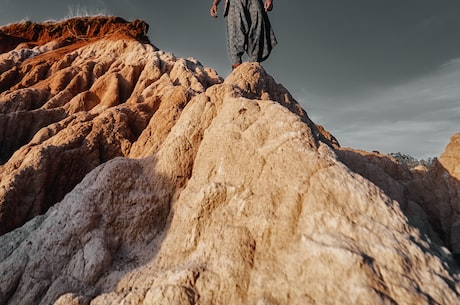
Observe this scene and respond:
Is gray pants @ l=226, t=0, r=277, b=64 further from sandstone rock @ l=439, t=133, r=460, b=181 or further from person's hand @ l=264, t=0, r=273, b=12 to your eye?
sandstone rock @ l=439, t=133, r=460, b=181

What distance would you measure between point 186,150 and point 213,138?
40 cm

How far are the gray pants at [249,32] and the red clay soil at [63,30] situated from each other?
53.6 ft

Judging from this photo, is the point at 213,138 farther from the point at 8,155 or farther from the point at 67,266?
the point at 8,155

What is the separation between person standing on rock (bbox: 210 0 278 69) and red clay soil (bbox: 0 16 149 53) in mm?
16341

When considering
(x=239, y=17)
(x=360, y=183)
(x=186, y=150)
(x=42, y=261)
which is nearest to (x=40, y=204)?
(x=42, y=261)

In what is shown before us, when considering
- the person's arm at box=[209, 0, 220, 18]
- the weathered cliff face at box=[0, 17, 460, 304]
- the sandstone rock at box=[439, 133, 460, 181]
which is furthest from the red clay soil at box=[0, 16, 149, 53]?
the sandstone rock at box=[439, 133, 460, 181]

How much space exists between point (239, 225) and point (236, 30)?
5.32 meters

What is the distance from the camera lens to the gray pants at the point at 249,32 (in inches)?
282

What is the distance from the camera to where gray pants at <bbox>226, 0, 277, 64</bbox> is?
7.16m

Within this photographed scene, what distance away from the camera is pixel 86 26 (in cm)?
2384

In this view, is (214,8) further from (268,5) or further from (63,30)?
(63,30)

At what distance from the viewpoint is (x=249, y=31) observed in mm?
7211

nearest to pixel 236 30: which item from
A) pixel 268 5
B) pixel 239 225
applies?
pixel 268 5

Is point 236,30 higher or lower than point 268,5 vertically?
lower
